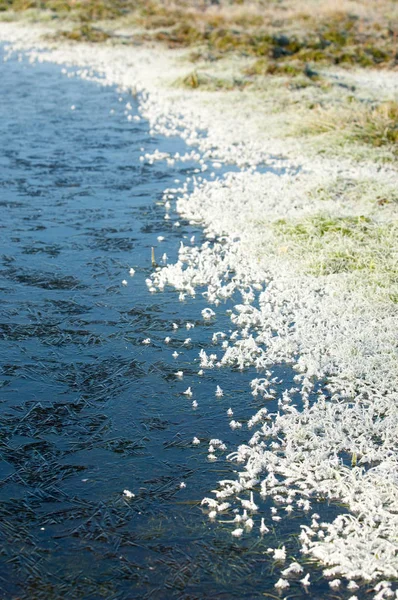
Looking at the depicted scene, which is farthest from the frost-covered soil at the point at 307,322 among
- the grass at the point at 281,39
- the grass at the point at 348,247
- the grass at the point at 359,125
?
the grass at the point at 281,39

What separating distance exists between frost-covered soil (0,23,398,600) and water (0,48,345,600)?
0.23m

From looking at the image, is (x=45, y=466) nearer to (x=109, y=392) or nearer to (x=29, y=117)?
(x=109, y=392)

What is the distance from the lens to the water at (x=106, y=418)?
4863 millimetres

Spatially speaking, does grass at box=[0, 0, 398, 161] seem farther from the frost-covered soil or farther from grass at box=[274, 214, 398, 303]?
grass at box=[274, 214, 398, 303]

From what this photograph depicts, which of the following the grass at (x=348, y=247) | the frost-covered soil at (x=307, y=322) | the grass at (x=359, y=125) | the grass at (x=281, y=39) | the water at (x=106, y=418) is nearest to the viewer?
the water at (x=106, y=418)

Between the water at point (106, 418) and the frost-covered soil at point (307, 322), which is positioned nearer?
the water at point (106, 418)

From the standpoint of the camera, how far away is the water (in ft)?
16.0

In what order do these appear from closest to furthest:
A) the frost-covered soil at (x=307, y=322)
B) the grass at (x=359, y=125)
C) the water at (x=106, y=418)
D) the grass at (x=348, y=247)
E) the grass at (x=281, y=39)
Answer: the water at (x=106, y=418), the frost-covered soil at (x=307, y=322), the grass at (x=348, y=247), the grass at (x=359, y=125), the grass at (x=281, y=39)

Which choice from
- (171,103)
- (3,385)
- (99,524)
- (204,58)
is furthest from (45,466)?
(204,58)

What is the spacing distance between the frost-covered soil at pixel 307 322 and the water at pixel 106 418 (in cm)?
23

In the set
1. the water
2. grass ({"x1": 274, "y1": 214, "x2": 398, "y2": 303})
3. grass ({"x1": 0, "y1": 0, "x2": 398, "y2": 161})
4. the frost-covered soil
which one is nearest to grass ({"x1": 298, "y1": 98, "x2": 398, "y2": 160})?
grass ({"x1": 0, "y1": 0, "x2": 398, "y2": 161})

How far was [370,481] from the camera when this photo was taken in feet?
18.7

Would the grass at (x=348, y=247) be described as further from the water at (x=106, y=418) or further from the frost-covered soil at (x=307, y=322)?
the water at (x=106, y=418)

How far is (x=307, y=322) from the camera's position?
820 centimetres
